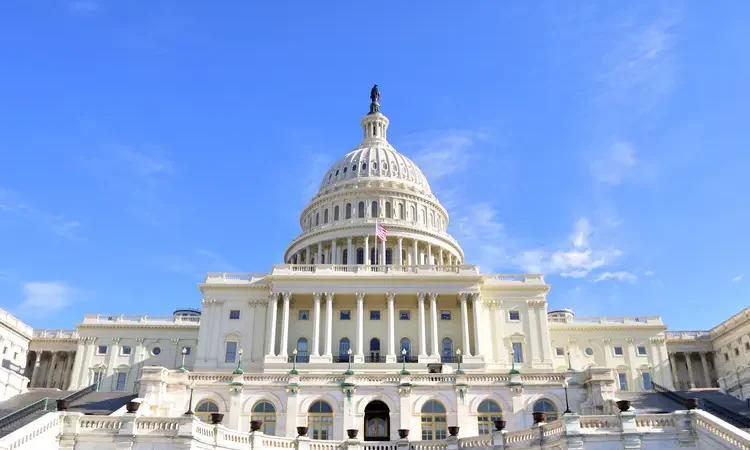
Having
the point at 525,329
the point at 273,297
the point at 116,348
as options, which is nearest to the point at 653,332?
the point at 525,329

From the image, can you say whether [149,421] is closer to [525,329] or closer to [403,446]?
[403,446]

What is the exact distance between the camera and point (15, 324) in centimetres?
9694

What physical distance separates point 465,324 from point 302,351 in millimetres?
19223

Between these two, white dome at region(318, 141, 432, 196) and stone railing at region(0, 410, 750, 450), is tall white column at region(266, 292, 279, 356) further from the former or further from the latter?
stone railing at region(0, 410, 750, 450)

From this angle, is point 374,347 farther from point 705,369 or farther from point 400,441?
point 705,369

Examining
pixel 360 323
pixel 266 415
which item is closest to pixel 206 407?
pixel 266 415

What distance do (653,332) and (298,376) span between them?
6153 cm

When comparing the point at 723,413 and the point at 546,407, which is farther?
the point at 546,407

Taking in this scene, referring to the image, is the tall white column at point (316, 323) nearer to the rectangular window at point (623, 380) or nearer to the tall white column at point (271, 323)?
Answer: the tall white column at point (271, 323)

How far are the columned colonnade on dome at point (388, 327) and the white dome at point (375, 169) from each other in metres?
36.6

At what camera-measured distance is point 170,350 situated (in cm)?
9812

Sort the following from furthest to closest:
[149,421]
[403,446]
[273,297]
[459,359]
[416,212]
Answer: [416,212], [273,297], [459,359], [403,446], [149,421]

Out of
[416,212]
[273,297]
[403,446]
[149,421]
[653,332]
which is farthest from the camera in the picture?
[416,212]

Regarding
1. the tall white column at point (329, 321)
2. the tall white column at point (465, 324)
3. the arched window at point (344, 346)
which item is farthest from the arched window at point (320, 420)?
the tall white column at point (465, 324)
